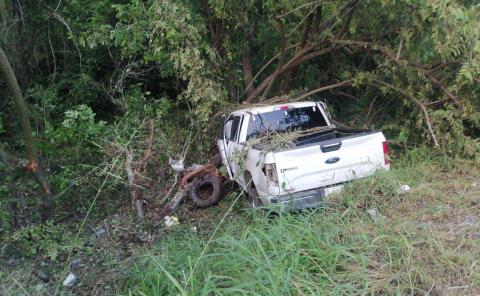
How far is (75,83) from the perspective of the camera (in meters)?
12.6

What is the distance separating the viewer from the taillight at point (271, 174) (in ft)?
19.0

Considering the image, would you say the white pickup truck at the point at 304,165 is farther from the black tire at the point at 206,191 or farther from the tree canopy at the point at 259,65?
the tree canopy at the point at 259,65

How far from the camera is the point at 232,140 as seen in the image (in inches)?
306

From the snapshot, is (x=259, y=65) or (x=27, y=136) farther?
(x=259, y=65)

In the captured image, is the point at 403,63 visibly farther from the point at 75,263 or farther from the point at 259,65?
the point at 75,263

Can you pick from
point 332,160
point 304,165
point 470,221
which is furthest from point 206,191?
point 470,221

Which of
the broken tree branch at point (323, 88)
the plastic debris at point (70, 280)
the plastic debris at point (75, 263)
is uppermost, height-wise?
the broken tree branch at point (323, 88)

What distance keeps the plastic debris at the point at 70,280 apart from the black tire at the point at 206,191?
9.02 feet

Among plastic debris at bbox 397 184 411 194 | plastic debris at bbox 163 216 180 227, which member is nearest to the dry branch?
plastic debris at bbox 163 216 180 227

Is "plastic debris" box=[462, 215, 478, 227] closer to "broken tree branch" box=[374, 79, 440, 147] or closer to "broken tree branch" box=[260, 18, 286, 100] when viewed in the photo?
"broken tree branch" box=[374, 79, 440, 147]

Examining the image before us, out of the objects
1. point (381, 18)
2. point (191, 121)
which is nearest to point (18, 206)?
point (191, 121)

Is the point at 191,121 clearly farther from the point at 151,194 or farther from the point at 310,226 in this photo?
the point at 310,226

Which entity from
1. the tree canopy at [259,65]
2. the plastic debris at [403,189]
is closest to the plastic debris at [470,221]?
the plastic debris at [403,189]

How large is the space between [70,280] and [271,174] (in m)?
2.58
